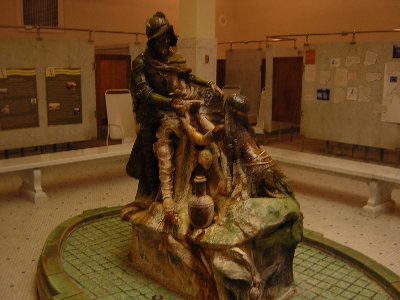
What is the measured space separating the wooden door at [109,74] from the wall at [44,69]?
0.73 metres

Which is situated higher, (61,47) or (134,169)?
(61,47)

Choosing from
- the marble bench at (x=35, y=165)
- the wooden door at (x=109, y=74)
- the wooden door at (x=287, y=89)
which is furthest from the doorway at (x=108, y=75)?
the wooden door at (x=287, y=89)

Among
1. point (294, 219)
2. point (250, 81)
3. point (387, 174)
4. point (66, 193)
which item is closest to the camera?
point (294, 219)

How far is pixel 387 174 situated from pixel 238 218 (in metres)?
3.00

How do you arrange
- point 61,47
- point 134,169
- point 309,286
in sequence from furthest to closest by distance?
point 61,47 → point 134,169 → point 309,286

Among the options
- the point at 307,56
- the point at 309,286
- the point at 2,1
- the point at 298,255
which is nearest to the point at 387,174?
the point at 298,255

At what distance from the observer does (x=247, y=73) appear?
9.95m

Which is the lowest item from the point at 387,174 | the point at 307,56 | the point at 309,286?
the point at 309,286

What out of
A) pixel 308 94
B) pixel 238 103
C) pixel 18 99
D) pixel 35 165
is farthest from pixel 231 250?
pixel 308 94

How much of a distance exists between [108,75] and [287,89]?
11.1 feet

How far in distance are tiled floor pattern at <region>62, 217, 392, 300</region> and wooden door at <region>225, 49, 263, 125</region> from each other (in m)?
6.10

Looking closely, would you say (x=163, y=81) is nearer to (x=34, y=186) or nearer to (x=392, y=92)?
(x=34, y=186)

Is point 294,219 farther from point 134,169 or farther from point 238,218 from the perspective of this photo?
point 134,169

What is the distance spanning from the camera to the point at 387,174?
17.2 ft
